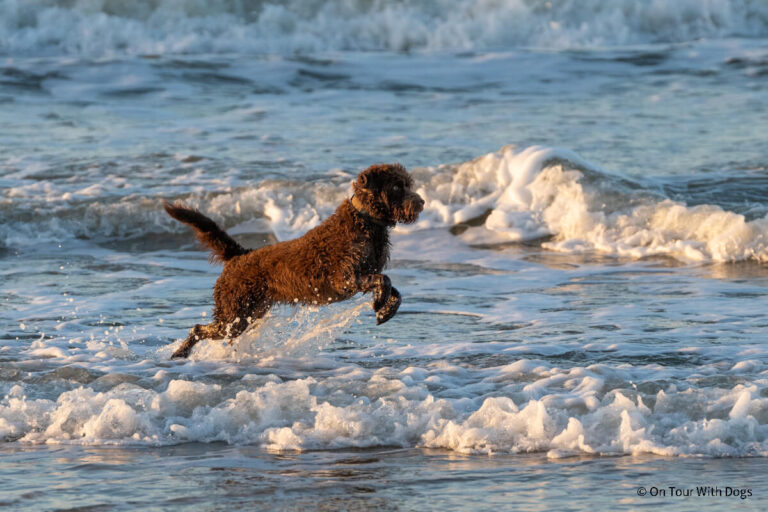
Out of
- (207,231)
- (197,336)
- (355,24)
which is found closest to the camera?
(207,231)

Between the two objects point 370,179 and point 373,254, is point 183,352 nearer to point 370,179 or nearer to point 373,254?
point 373,254

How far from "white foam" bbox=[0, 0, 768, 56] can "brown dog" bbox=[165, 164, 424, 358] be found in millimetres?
16901

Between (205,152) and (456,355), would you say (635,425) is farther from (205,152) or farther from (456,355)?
(205,152)

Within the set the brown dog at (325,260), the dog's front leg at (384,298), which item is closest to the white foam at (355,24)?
the brown dog at (325,260)

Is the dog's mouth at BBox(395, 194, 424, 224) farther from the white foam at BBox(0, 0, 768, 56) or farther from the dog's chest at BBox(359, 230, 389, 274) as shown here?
the white foam at BBox(0, 0, 768, 56)

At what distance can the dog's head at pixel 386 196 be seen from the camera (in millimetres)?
6703

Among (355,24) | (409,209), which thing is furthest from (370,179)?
(355,24)

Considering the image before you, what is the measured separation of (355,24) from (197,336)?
18.4 meters

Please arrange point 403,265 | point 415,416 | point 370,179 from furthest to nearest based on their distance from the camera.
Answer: point 403,265 < point 370,179 < point 415,416

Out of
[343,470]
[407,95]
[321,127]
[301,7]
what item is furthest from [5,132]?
[343,470]

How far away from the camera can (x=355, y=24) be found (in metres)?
24.9

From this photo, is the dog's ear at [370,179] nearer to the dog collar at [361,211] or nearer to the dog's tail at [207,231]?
the dog collar at [361,211]

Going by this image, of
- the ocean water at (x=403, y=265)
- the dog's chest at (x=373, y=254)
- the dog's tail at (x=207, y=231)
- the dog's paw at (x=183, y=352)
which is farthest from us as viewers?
the dog's paw at (x=183, y=352)

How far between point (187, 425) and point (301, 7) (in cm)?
2052
